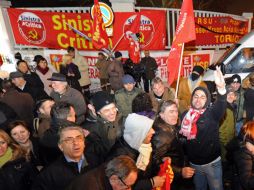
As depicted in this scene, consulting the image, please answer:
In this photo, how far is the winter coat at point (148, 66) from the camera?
9602mm

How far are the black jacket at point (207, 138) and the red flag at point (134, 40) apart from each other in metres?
5.54

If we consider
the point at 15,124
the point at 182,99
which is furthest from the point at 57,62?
the point at 15,124

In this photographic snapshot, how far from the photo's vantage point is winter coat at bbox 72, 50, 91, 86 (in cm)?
957

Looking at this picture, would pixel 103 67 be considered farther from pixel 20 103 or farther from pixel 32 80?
pixel 20 103

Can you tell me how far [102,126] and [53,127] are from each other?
65cm

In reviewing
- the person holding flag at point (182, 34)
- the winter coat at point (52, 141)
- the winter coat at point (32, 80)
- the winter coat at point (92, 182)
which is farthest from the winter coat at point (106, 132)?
the winter coat at point (32, 80)

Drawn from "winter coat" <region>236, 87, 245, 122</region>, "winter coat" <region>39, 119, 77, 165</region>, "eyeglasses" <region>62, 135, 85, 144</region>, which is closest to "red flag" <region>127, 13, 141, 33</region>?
"winter coat" <region>236, 87, 245, 122</region>

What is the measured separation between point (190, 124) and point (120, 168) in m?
1.75

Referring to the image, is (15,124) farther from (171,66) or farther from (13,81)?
(171,66)

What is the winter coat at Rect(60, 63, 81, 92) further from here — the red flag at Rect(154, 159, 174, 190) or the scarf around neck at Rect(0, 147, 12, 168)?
the red flag at Rect(154, 159, 174, 190)

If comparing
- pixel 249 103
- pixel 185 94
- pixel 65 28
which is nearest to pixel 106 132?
pixel 185 94

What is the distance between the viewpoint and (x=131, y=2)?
985cm

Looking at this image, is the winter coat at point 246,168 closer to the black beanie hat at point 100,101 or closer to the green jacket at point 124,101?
the black beanie hat at point 100,101

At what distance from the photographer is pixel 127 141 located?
2.79 m
